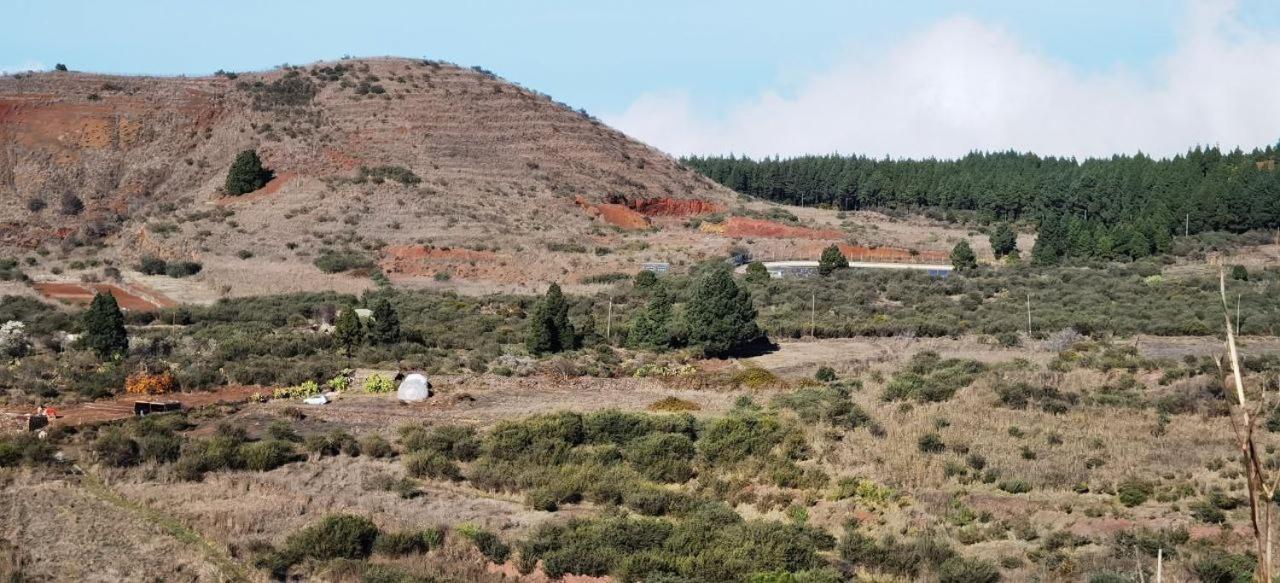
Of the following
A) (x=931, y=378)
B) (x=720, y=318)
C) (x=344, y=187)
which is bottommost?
(x=931, y=378)

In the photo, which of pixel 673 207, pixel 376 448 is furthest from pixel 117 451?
pixel 673 207

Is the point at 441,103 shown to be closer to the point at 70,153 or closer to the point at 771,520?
the point at 70,153

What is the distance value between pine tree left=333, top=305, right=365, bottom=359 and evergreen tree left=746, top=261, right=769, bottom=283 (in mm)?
25370

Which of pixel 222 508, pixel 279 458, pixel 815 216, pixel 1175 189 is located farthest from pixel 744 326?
pixel 1175 189

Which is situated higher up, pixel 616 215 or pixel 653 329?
pixel 616 215

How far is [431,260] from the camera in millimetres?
67312

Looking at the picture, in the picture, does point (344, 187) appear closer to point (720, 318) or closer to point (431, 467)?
point (720, 318)

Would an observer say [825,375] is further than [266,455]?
Yes

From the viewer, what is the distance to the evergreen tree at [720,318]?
137 ft

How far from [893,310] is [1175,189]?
53763mm

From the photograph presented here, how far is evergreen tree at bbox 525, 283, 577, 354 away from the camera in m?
41.6

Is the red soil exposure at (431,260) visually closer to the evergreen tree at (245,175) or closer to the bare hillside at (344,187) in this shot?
the bare hillside at (344,187)

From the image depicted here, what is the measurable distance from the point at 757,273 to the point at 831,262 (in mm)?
→ 5345

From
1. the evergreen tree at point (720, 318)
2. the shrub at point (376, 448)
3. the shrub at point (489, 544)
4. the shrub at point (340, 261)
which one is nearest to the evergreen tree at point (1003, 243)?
the shrub at point (340, 261)
